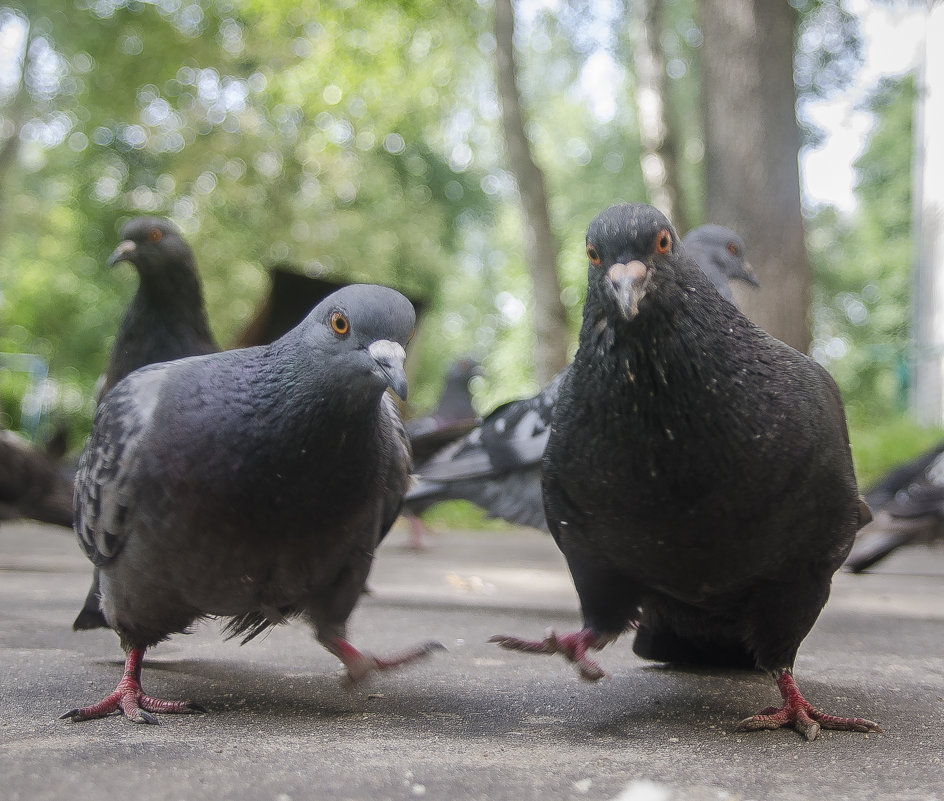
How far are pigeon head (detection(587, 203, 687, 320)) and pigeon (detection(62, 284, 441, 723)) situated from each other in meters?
0.52

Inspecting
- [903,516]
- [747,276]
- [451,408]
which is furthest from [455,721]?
[451,408]

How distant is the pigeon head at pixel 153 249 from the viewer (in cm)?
446

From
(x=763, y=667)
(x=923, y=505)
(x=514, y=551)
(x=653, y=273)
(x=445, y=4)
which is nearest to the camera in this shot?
(x=653, y=273)

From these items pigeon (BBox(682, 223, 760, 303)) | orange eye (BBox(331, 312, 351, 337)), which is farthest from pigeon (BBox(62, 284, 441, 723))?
pigeon (BBox(682, 223, 760, 303))

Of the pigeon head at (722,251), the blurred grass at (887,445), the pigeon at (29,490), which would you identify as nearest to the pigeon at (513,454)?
the pigeon head at (722,251)

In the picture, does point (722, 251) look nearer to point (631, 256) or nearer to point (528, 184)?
point (631, 256)

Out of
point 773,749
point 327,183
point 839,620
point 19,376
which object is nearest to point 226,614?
point 773,749

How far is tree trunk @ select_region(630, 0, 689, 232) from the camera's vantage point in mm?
10656

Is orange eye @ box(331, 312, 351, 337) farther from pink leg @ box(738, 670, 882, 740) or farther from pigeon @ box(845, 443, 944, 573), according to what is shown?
pigeon @ box(845, 443, 944, 573)

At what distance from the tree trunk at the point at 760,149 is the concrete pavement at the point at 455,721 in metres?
3.31

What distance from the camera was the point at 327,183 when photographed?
19703 mm

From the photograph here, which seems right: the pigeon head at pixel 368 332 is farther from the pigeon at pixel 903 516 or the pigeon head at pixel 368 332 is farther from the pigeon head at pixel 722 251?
the pigeon at pixel 903 516

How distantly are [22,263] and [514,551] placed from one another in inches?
1015

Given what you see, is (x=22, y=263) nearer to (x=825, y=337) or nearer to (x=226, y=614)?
(x=825, y=337)
